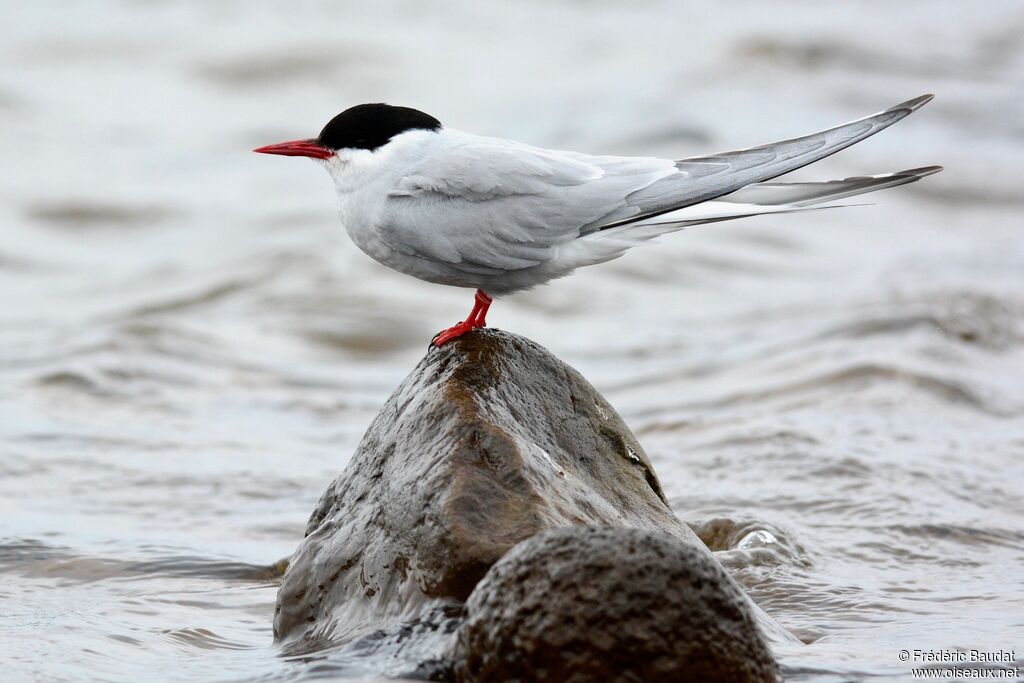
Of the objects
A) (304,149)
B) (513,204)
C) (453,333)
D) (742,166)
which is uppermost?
(304,149)

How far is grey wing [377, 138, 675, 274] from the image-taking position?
4871 millimetres

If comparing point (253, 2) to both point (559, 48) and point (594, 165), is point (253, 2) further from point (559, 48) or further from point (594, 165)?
point (594, 165)

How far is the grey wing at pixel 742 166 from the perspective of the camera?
4.45 m

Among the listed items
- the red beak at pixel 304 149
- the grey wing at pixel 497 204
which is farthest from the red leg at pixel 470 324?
the red beak at pixel 304 149

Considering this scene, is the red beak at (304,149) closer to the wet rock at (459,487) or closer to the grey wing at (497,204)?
the grey wing at (497,204)

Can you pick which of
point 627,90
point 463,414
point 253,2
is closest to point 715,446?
point 463,414

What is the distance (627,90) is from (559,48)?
2090 mm

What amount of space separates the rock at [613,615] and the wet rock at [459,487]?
1.34ft

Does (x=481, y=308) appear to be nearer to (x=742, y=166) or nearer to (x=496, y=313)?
(x=742, y=166)

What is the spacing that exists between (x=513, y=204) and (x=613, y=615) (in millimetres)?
1971

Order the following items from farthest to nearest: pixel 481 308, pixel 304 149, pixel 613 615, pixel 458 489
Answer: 1. pixel 304 149
2. pixel 481 308
3. pixel 458 489
4. pixel 613 615

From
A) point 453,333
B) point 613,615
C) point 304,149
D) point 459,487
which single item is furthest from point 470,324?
point 613,615

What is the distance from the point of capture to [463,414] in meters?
4.26

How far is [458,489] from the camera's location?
404 centimetres
